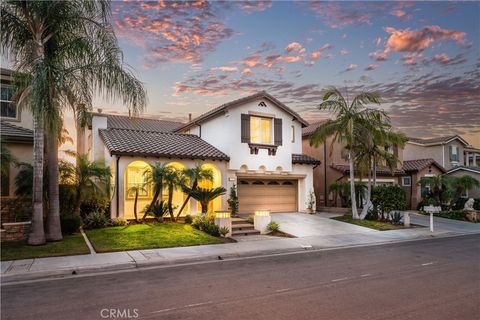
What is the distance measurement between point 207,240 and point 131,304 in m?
7.49

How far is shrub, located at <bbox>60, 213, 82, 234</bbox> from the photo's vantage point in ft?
45.9

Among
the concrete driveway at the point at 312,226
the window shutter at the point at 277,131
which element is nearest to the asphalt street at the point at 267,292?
the concrete driveway at the point at 312,226

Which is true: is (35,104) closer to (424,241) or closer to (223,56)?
(223,56)

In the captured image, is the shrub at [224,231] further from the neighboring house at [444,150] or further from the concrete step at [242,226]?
the neighboring house at [444,150]

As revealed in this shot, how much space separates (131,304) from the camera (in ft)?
22.7

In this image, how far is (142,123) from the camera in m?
31.0

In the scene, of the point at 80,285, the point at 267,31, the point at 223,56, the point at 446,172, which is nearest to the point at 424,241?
the point at 267,31

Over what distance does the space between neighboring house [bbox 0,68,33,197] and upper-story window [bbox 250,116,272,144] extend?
11.8 metres

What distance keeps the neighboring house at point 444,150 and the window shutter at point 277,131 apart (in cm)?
2242

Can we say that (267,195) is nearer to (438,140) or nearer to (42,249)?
(42,249)

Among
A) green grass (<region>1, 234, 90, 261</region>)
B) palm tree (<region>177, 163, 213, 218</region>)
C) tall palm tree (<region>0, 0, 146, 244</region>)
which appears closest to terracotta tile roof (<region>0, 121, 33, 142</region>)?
tall palm tree (<region>0, 0, 146, 244</region>)

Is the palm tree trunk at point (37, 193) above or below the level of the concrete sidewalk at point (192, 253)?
above

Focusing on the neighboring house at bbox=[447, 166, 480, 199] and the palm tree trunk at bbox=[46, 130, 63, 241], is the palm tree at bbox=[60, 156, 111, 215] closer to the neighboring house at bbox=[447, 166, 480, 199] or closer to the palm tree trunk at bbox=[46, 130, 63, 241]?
the palm tree trunk at bbox=[46, 130, 63, 241]

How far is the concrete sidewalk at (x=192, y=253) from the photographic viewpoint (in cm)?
959
